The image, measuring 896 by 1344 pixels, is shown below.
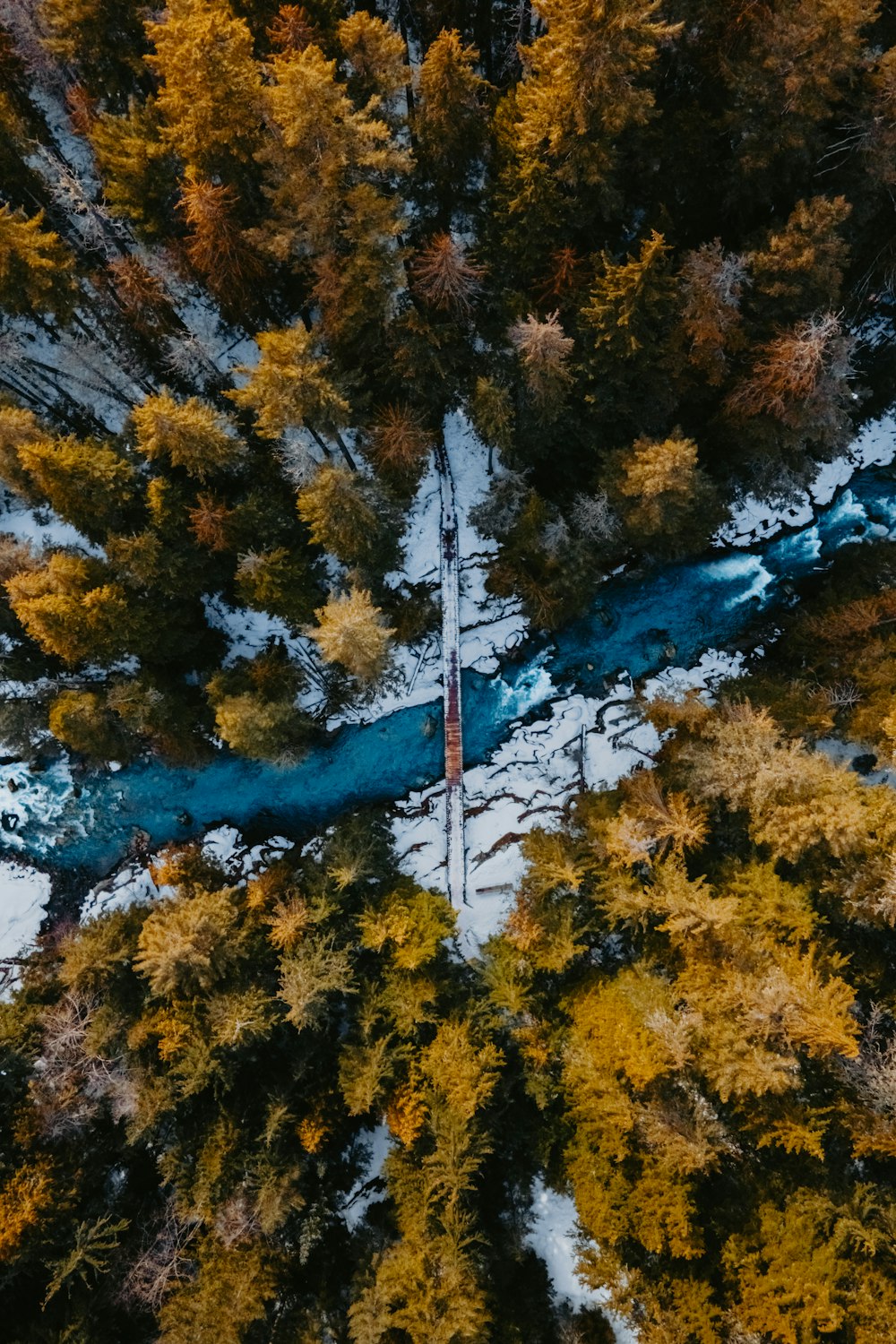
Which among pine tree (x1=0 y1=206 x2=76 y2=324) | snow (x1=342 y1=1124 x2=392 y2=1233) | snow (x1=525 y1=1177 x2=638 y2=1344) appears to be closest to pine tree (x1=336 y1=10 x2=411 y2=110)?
pine tree (x1=0 y1=206 x2=76 y2=324)

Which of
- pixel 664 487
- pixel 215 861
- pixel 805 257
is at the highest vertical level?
pixel 805 257

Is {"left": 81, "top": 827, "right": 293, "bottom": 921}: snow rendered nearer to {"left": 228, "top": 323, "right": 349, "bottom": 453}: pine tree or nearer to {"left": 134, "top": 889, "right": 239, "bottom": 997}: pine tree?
{"left": 134, "top": 889, "right": 239, "bottom": 997}: pine tree

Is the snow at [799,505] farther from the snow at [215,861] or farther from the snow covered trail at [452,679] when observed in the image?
the snow at [215,861]

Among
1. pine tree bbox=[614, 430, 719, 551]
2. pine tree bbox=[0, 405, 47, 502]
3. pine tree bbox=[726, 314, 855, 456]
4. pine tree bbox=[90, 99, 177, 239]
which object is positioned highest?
pine tree bbox=[90, 99, 177, 239]

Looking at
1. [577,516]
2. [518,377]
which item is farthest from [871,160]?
[577,516]

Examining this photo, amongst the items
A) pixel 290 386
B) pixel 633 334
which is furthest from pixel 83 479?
pixel 633 334

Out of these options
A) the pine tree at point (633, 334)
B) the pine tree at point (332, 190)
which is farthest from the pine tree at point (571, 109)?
the pine tree at point (332, 190)

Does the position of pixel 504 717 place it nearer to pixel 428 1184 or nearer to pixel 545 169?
pixel 428 1184

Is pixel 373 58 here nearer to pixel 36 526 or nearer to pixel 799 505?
pixel 36 526
